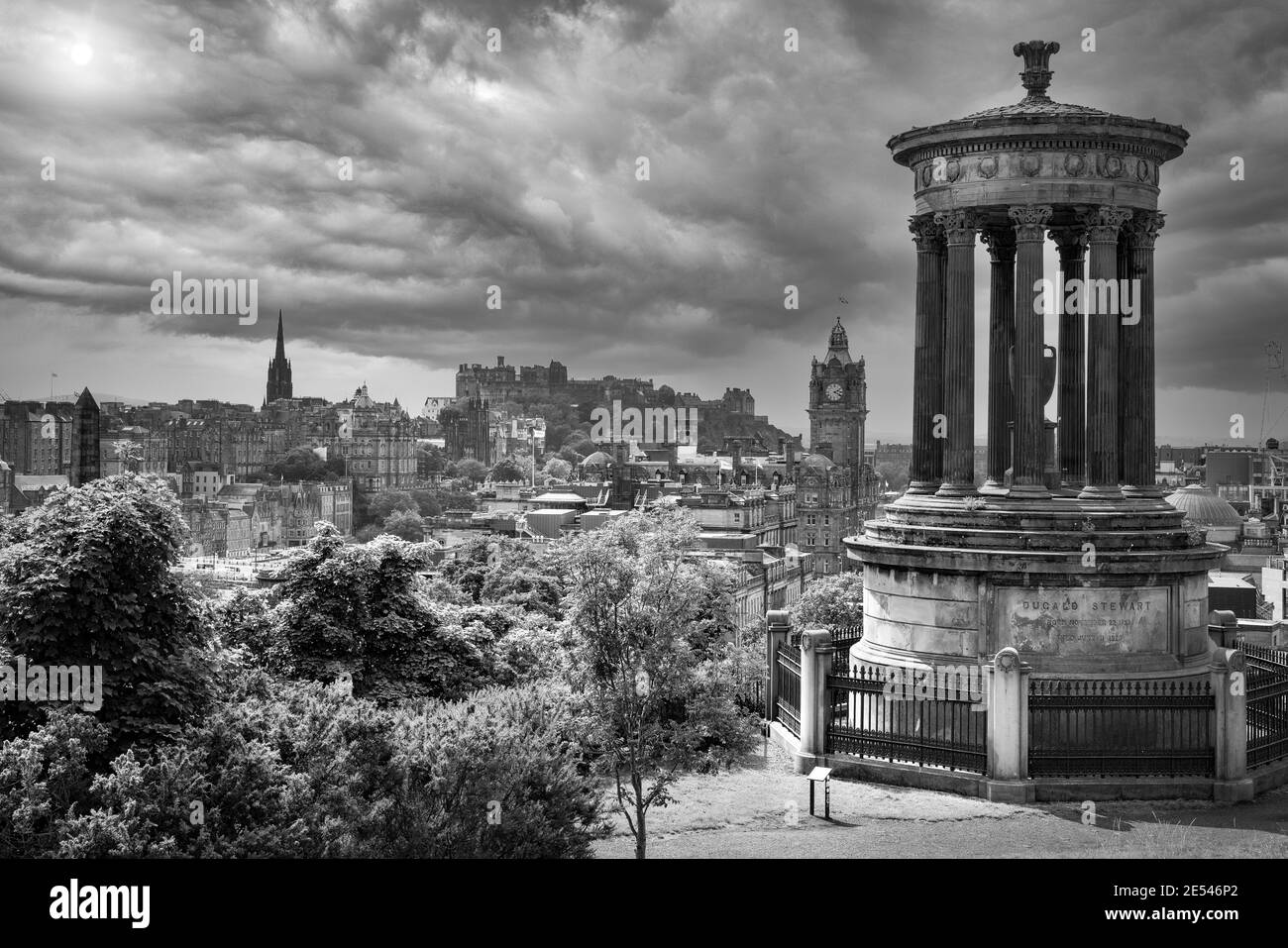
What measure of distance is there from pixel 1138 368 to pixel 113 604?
67.1 feet

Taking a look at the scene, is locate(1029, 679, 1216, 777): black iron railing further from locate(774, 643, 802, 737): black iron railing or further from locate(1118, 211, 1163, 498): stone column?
locate(1118, 211, 1163, 498): stone column

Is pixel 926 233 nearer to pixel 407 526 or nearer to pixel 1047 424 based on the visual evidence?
pixel 1047 424

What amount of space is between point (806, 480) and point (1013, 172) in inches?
6716

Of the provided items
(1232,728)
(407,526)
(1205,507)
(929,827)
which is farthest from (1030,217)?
(407,526)

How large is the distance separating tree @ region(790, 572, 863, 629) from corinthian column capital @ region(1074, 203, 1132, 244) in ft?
158

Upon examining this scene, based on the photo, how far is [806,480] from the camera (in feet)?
646

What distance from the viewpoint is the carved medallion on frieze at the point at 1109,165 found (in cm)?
2727

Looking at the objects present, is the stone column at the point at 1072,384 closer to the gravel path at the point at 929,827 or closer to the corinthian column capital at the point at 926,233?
the corinthian column capital at the point at 926,233

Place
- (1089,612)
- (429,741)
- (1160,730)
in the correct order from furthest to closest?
(1089,612), (1160,730), (429,741)

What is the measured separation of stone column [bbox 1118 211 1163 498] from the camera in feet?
92.2

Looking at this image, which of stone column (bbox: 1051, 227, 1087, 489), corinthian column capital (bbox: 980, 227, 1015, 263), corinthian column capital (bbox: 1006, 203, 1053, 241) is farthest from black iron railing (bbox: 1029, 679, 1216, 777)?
corinthian column capital (bbox: 980, 227, 1015, 263)

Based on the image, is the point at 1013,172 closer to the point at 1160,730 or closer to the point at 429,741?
the point at 1160,730
